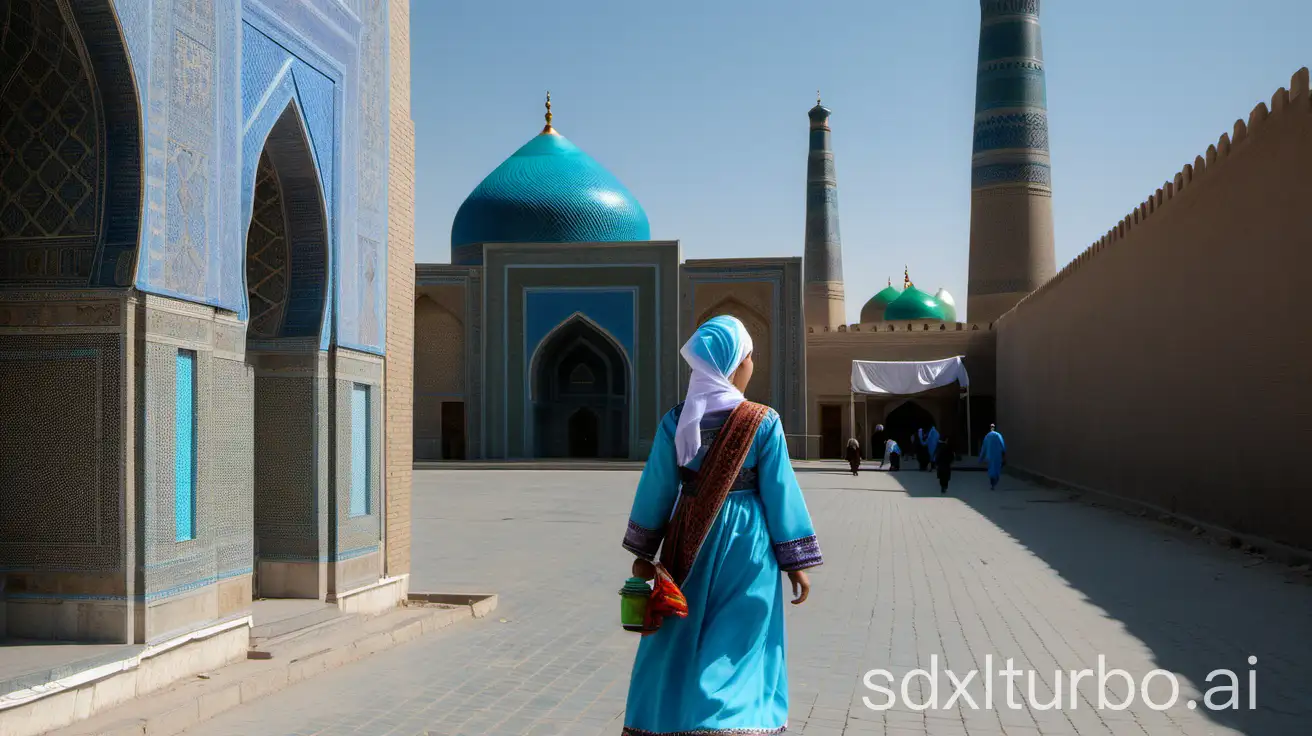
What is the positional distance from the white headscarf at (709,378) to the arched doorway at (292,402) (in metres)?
3.74

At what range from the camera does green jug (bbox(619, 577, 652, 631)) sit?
3209mm

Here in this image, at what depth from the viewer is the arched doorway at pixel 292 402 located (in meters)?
6.66

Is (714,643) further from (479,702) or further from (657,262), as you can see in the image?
(657,262)

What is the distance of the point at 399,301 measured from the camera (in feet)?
25.4

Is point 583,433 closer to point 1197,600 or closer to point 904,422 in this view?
point 904,422

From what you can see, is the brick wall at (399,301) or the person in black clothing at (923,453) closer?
the brick wall at (399,301)

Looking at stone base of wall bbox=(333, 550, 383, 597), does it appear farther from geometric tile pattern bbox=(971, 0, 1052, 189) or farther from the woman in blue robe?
geometric tile pattern bbox=(971, 0, 1052, 189)

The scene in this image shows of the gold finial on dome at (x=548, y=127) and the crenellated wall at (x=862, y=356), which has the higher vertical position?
the gold finial on dome at (x=548, y=127)

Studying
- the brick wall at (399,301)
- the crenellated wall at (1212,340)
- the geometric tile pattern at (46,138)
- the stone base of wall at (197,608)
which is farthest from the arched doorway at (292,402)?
the crenellated wall at (1212,340)

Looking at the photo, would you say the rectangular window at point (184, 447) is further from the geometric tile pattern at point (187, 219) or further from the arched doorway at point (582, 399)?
the arched doorway at point (582, 399)

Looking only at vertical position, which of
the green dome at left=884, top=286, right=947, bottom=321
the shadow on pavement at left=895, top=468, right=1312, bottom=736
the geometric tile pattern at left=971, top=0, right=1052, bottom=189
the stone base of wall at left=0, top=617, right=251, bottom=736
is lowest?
the shadow on pavement at left=895, top=468, right=1312, bottom=736

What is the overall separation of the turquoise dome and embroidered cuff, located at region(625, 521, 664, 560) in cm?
2595

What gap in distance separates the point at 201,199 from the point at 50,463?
4.02 feet

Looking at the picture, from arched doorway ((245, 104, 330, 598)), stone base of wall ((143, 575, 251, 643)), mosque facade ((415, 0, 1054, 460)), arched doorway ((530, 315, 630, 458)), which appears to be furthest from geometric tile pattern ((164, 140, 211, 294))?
arched doorway ((530, 315, 630, 458))
